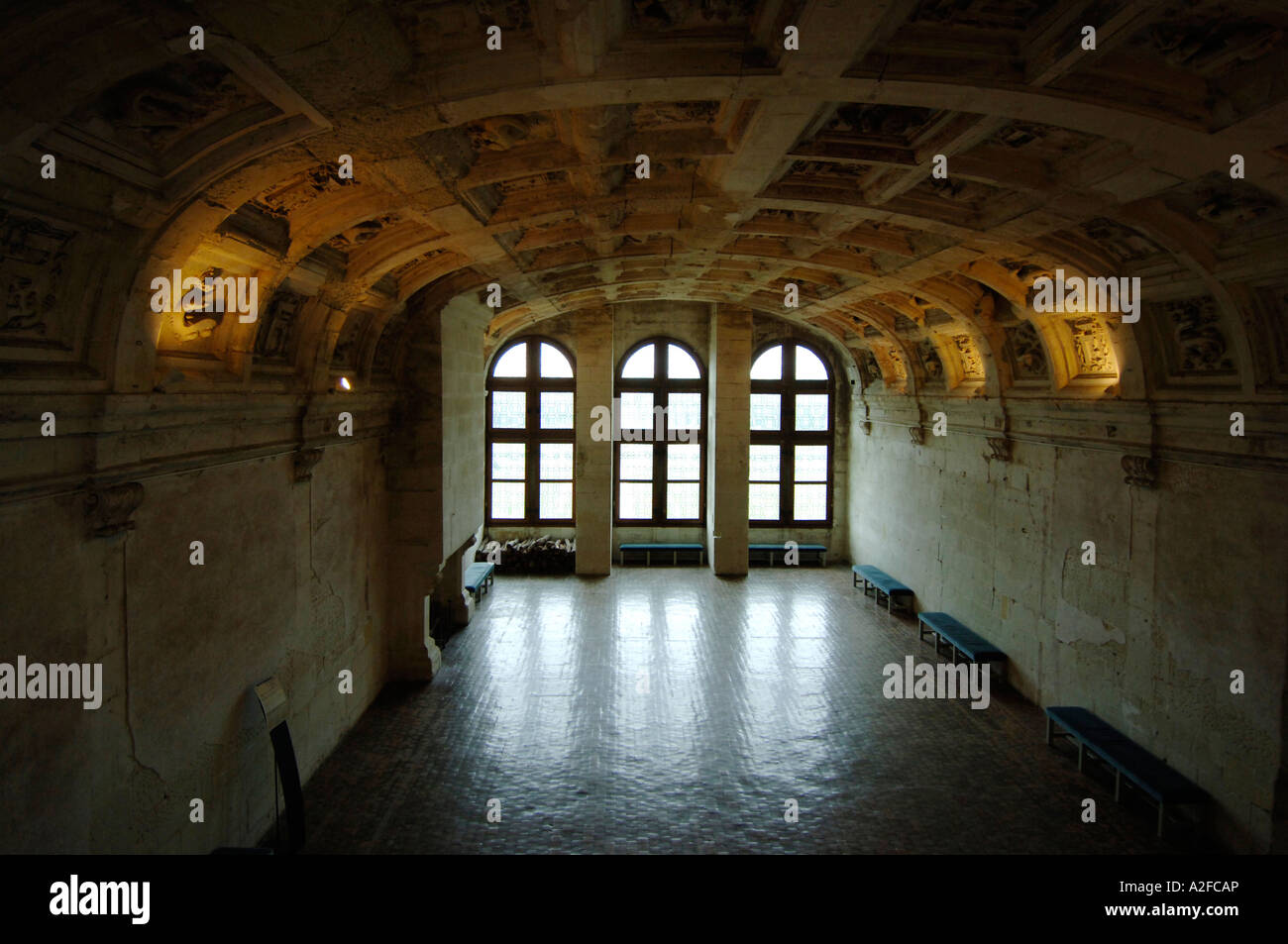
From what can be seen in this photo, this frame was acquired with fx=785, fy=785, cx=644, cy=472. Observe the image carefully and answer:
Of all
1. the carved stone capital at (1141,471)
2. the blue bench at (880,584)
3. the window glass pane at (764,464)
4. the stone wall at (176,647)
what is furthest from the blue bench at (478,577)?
the carved stone capital at (1141,471)

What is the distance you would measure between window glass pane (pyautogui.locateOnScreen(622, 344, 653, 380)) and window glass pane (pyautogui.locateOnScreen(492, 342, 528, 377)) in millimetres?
2626

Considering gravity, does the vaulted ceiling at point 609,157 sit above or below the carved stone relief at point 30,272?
above

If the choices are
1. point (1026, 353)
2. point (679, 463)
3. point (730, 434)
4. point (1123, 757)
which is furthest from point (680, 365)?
point (1123, 757)

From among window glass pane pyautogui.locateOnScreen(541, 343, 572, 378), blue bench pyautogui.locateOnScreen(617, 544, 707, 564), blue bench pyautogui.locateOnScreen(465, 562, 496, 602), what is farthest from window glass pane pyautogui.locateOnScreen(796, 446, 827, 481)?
A: blue bench pyautogui.locateOnScreen(465, 562, 496, 602)

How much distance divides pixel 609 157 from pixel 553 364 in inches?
546

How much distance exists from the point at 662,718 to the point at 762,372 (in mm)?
12168

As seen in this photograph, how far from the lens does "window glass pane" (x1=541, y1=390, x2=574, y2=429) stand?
20.6 meters

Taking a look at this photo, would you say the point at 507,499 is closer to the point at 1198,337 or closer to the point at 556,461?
the point at 556,461

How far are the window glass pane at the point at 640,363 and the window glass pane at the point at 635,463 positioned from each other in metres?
1.90

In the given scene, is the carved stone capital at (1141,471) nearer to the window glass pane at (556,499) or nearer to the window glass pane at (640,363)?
the window glass pane at (640,363)

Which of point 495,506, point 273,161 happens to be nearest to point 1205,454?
point 273,161

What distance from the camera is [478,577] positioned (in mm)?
16625

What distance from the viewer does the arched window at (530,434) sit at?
2055cm

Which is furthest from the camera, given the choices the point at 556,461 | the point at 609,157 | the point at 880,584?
the point at 556,461
